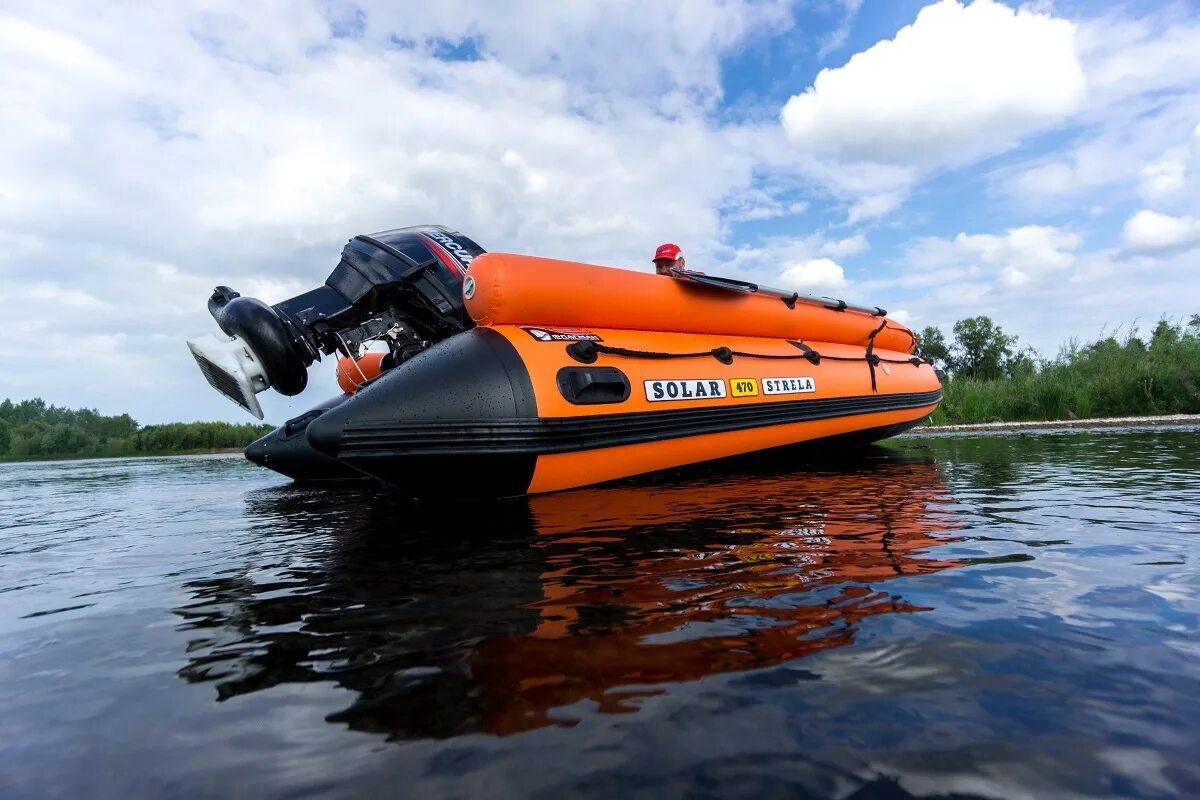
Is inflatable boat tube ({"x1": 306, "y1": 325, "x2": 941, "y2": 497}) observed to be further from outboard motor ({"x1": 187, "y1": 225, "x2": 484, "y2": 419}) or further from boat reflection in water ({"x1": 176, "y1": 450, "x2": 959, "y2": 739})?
outboard motor ({"x1": 187, "y1": 225, "x2": 484, "y2": 419})

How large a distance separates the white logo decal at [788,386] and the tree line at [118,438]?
19867mm

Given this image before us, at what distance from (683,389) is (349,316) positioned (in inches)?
105

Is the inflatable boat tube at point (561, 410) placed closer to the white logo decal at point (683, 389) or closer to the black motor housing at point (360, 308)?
the white logo decal at point (683, 389)

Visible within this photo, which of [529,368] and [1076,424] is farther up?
[529,368]

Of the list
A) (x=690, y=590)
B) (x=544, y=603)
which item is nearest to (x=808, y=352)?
(x=690, y=590)

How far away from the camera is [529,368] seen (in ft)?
12.5

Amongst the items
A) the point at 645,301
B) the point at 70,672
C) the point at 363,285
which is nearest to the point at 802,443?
the point at 645,301

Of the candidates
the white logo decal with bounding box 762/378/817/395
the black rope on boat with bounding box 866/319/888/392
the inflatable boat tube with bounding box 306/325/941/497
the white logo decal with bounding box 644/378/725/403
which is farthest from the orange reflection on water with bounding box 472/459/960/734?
the black rope on boat with bounding box 866/319/888/392

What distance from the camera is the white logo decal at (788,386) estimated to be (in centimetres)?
514

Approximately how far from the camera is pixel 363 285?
16.4 ft

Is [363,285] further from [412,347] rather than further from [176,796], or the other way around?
[176,796]

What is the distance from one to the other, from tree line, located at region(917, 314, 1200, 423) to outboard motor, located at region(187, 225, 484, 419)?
9.39m

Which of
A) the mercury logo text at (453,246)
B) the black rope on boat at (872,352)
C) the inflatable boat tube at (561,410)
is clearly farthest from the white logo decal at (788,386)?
the mercury logo text at (453,246)

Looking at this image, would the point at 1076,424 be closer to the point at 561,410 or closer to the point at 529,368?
the point at 561,410
